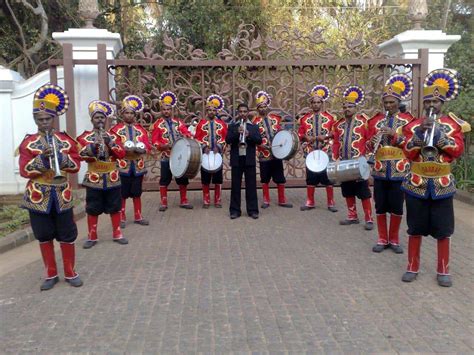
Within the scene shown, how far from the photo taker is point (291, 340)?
3850mm

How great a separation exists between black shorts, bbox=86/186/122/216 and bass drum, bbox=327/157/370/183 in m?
3.14

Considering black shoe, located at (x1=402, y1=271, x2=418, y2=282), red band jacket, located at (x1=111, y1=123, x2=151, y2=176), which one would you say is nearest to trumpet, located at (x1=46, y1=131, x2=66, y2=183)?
red band jacket, located at (x1=111, y1=123, x2=151, y2=176)

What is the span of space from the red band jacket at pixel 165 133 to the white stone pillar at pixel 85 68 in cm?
205

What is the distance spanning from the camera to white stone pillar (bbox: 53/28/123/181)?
9.75 m

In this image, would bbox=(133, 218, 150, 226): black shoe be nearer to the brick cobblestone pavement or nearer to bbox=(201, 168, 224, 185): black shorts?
the brick cobblestone pavement

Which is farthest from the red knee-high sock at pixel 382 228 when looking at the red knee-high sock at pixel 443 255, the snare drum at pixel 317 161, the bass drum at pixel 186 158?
the bass drum at pixel 186 158

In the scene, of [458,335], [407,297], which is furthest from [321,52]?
[458,335]

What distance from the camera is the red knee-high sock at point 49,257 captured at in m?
5.13

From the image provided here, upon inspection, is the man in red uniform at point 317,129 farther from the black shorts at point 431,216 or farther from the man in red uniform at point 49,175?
the man in red uniform at point 49,175

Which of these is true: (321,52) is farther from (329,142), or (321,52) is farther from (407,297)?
(407,297)

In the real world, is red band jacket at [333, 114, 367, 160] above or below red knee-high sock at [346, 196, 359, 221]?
above

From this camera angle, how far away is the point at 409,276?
16.9 ft

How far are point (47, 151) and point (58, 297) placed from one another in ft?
4.81

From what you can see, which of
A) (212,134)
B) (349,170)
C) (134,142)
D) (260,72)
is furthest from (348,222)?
(260,72)
